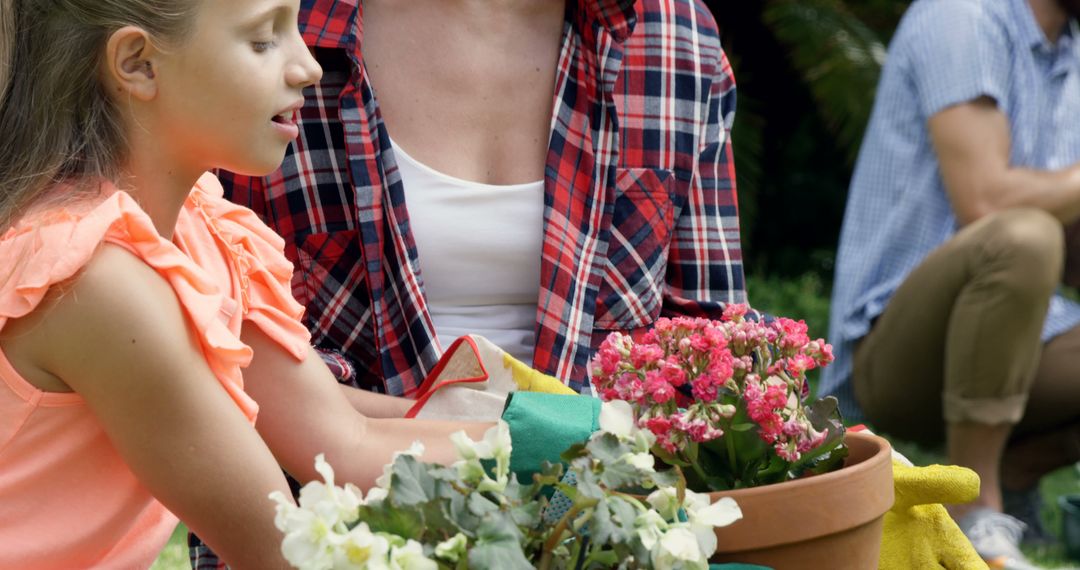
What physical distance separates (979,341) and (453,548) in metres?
2.74

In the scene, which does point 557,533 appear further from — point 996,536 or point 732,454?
point 996,536

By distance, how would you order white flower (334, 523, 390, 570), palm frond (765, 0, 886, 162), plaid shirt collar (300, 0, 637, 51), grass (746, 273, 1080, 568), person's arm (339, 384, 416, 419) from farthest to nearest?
palm frond (765, 0, 886, 162) → grass (746, 273, 1080, 568) → plaid shirt collar (300, 0, 637, 51) → person's arm (339, 384, 416, 419) → white flower (334, 523, 390, 570)

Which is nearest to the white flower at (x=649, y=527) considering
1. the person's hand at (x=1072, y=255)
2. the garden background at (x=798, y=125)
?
the person's hand at (x=1072, y=255)

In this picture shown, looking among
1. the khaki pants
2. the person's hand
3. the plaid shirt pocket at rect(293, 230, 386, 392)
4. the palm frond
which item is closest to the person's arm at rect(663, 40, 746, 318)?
the plaid shirt pocket at rect(293, 230, 386, 392)

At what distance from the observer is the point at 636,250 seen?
2.17 meters

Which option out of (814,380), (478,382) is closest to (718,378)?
(478,382)

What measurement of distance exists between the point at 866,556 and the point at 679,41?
112 cm

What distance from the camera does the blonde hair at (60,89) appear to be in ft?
4.50

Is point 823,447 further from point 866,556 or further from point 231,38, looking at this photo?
point 231,38

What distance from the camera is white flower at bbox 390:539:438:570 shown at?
0.96 metres

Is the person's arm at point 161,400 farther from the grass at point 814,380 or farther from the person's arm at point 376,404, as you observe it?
the grass at point 814,380

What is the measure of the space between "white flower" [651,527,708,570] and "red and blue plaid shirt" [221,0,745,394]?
3.31ft

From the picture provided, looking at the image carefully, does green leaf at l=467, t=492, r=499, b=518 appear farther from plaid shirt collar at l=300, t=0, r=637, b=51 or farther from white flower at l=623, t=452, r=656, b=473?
plaid shirt collar at l=300, t=0, r=637, b=51

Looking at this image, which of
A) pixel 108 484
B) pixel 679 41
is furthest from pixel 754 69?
pixel 108 484
